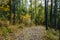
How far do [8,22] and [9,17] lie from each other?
117 mm

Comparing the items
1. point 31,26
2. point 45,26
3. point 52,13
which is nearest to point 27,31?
point 31,26

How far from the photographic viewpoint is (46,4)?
140 inches

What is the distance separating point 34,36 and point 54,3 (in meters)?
0.72

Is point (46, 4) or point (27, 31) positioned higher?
point (46, 4)

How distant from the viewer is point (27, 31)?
3514mm

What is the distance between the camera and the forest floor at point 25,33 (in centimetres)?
339

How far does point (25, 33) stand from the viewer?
351cm

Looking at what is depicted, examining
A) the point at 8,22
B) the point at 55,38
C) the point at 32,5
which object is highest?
the point at 32,5

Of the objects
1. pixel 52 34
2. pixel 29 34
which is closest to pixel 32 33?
pixel 29 34

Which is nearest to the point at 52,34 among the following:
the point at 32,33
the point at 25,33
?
the point at 32,33

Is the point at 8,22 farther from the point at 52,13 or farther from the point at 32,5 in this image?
the point at 52,13

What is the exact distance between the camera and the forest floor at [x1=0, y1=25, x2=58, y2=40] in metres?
3.39

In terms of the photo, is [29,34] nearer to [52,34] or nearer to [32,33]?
[32,33]

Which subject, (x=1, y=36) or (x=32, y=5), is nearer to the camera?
(x=1, y=36)
